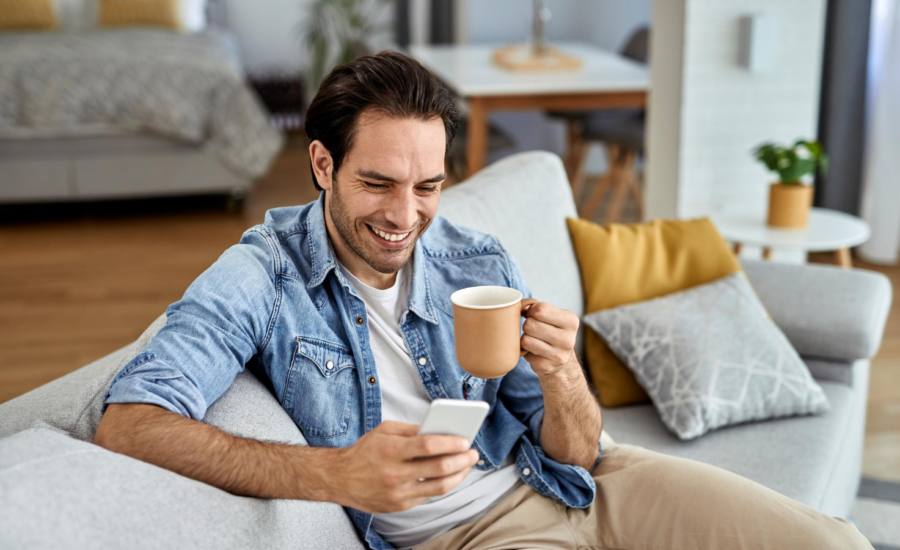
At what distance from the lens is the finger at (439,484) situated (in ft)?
3.07

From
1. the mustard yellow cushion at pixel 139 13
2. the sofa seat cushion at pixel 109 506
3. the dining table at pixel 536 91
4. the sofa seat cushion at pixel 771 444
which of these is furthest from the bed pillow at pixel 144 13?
the sofa seat cushion at pixel 109 506

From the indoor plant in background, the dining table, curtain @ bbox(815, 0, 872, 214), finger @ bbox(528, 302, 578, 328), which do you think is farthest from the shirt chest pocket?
the indoor plant in background

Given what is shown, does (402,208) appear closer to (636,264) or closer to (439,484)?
(439,484)

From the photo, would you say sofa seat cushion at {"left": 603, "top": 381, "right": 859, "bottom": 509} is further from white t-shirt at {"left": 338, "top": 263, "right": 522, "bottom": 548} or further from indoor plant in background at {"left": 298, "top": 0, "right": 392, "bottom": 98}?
indoor plant in background at {"left": 298, "top": 0, "right": 392, "bottom": 98}

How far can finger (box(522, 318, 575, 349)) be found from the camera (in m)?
1.12

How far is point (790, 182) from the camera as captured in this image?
2596 millimetres

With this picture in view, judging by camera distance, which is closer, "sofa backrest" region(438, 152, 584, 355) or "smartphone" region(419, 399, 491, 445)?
"smartphone" region(419, 399, 491, 445)

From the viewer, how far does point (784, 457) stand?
1677 millimetres

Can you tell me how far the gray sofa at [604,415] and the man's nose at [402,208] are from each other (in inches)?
12.1

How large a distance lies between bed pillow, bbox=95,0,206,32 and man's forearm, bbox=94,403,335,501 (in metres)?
5.09

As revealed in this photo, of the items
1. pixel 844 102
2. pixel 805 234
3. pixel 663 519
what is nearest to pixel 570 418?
pixel 663 519

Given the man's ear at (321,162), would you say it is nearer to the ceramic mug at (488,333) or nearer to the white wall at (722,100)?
the ceramic mug at (488,333)

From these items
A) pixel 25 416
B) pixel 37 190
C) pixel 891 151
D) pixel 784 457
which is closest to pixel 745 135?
pixel 891 151

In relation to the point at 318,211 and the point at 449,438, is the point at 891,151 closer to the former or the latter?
the point at 318,211
